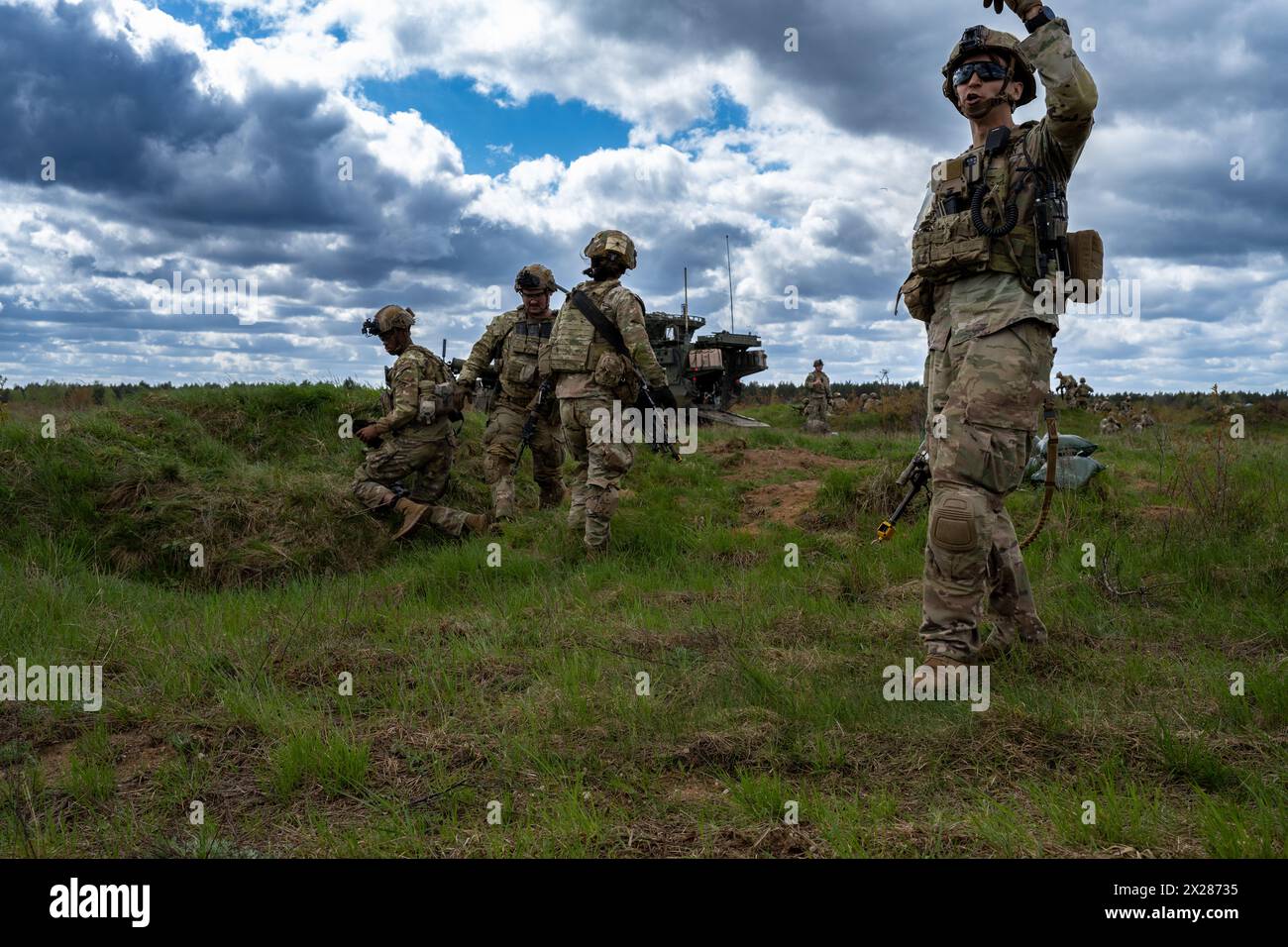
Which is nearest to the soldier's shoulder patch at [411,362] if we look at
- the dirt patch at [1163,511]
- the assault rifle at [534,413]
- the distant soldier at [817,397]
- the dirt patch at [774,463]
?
the assault rifle at [534,413]

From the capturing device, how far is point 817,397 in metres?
20.0

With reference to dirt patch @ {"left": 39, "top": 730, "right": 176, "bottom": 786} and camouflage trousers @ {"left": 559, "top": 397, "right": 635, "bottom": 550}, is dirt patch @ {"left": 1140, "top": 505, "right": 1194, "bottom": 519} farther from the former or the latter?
dirt patch @ {"left": 39, "top": 730, "right": 176, "bottom": 786}

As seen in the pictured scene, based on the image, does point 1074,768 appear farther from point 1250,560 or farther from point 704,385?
point 704,385

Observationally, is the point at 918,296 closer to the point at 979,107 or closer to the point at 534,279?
the point at 979,107

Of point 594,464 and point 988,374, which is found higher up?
point 988,374

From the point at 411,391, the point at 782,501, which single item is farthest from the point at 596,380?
the point at 782,501

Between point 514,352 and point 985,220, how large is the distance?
5.05m

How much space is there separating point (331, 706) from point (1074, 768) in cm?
290

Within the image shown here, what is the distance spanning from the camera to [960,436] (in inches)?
149

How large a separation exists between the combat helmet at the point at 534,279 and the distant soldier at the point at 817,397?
1209 cm

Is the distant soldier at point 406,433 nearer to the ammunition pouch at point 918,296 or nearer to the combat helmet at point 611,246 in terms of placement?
the combat helmet at point 611,246

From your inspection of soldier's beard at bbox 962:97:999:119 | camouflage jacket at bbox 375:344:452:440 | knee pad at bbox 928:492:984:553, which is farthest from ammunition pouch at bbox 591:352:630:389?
knee pad at bbox 928:492:984:553

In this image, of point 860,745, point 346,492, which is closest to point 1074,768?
point 860,745

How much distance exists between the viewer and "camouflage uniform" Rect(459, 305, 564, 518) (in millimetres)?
8133
